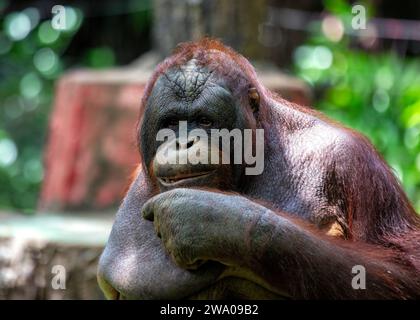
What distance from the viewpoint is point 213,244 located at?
10.6 ft

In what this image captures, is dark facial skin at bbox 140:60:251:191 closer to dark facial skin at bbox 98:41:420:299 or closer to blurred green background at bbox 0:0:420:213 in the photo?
dark facial skin at bbox 98:41:420:299

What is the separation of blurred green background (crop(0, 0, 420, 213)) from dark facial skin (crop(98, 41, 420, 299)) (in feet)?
13.6

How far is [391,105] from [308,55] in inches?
71.0

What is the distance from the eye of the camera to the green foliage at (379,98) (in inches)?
314

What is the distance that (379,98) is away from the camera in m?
8.73

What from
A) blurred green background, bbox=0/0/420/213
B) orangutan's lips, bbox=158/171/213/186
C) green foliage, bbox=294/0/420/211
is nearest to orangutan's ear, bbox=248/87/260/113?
orangutan's lips, bbox=158/171/213/186

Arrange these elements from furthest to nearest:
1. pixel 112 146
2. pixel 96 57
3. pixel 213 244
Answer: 1. pixel 96 57
2. pixel 112 146
3. pixel 213 244

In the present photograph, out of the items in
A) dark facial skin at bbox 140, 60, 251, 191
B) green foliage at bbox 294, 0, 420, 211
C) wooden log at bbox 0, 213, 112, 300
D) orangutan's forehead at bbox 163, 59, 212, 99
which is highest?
orangutan's forehead at bbox 163, 59, 212, 99

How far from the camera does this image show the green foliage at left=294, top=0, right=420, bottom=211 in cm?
797

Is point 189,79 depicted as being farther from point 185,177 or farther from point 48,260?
point 48,260

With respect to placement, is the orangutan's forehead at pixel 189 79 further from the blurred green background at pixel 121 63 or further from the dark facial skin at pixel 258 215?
the blurred green background at pixel 121 63

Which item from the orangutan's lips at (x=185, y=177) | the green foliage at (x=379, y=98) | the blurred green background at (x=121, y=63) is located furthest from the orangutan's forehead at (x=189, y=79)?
the blurred green background at (x=121, y=63)
